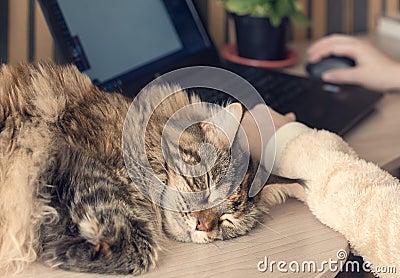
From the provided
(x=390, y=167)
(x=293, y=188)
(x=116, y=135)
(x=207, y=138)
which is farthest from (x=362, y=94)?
(x=116, y=135)

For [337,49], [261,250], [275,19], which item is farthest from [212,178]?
[337,49]

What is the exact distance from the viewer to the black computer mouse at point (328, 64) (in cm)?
141

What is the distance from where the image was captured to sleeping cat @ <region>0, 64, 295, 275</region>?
0.76 meters

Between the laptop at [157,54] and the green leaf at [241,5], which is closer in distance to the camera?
the laptop at [157,54]

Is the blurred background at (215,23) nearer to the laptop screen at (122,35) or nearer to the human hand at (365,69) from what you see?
the laptop screen at (122,35)

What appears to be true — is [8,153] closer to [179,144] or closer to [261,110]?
[179,144]

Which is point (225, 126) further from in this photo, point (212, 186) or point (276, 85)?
point (276, 85)

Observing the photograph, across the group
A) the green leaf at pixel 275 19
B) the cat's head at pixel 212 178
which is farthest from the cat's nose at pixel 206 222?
the green leaf at pixel 275 19

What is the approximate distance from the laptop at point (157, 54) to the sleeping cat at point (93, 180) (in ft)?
0.64

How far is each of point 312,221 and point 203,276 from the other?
22cm

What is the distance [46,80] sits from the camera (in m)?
0.89

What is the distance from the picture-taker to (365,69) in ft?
4.55

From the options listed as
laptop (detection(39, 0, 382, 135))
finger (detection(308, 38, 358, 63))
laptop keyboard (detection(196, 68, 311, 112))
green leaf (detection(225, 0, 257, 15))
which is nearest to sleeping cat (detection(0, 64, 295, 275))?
laptop (detection(39, 0, 382, 135))

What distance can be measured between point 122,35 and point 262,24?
1.14 feet
